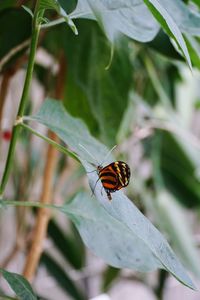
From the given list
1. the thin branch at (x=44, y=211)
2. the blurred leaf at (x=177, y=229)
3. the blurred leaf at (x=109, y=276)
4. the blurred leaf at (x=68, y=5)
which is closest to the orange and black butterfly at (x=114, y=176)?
the blurred leaf at (x=68, y=5)

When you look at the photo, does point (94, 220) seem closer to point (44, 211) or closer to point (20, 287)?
point (20, 287)

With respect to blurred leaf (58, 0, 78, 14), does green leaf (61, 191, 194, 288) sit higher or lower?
lower

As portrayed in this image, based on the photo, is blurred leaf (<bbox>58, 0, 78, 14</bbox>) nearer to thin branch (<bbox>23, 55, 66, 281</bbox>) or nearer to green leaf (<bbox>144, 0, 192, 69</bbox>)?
green leaf (<bbox>144, 0, 192, 69</bbox>)

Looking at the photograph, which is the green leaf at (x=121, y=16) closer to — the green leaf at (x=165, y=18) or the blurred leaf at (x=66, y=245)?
the green leaf at (x=165, y=18)

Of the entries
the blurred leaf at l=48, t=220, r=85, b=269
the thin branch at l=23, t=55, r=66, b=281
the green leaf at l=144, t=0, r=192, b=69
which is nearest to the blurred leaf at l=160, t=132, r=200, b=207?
the blurred leaf at l=48, t=220, r=85, b=269

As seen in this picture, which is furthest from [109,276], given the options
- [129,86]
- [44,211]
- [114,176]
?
[114,176]

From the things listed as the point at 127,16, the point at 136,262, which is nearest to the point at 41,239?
the point at 136,262
